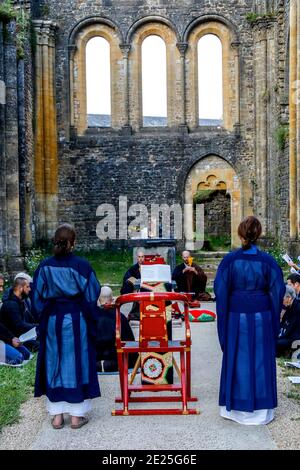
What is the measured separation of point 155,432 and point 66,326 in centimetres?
118

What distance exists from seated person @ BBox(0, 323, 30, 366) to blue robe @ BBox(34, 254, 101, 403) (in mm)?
2301

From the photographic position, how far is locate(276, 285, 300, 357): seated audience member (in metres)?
7.71

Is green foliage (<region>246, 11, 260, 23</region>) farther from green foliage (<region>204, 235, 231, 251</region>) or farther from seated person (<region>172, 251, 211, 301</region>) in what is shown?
seated person (<region>172, 251, 211, 301</region>)

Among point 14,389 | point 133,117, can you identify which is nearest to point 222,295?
point 14,389

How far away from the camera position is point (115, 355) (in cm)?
725

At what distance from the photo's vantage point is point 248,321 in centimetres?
541

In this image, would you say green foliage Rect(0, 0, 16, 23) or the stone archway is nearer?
green foliage Rect(0, 0, 16, 23)

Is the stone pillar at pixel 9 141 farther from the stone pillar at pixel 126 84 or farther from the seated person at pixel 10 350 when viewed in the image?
the seated person at pixel 10 350

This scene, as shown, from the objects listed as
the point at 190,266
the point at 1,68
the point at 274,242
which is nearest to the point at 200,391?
the point at 190,266

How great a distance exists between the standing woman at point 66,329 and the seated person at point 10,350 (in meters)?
2.30

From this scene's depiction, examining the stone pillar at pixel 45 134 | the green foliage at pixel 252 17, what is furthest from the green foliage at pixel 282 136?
the stone pillar at pixel 45 134

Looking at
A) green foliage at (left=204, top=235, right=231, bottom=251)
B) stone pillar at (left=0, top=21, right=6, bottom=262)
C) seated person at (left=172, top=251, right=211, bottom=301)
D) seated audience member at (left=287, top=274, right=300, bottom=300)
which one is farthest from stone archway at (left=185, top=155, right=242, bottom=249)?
seated audience member at (left=287, top=274, right=300, bottom=300)

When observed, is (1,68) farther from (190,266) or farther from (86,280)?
(86,280)

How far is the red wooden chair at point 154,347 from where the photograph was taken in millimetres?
5723
